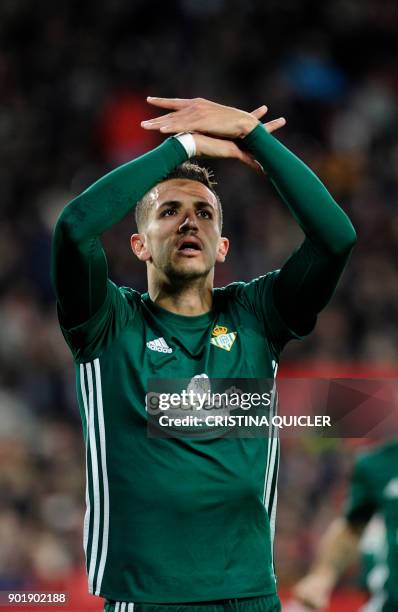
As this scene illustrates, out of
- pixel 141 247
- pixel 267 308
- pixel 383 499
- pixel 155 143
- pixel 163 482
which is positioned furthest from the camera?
pixel 155 143

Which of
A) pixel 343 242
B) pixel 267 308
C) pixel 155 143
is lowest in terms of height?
pixel 267 308

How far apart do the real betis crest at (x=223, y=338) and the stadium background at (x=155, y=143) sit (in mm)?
3219

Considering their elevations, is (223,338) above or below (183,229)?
below

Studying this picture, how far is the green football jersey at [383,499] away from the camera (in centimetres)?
408

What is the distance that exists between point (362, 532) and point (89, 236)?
84.0 inches

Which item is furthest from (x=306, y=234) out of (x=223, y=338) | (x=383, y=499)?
(x=383, y=499)

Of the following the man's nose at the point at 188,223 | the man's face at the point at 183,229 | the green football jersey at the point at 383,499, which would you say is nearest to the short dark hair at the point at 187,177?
the man's face at the point at 183,229

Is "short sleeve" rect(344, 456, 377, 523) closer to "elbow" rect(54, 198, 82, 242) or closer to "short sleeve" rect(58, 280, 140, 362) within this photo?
"short sleeve" rect(58, 280, 140, 362)

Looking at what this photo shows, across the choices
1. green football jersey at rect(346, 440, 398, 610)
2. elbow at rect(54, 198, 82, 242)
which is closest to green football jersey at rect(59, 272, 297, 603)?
elbow at rect(54, 198, 82, 242)

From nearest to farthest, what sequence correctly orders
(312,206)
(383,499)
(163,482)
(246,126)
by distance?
(163,482) → (312,206) → (246,126) → (383,499)

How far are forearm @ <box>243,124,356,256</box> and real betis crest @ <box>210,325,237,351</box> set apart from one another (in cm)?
39

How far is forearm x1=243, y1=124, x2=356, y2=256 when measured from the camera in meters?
2.91

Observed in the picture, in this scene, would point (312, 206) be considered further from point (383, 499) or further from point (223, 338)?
point (383, 499)

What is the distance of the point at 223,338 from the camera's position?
306 centimetres
